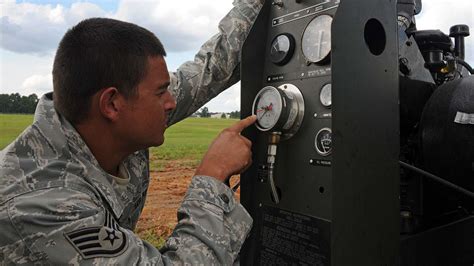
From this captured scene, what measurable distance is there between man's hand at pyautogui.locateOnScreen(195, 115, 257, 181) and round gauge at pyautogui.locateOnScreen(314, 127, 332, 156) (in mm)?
239

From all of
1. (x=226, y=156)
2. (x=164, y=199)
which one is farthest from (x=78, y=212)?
(x=164, y=199)

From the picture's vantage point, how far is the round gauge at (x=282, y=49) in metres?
1.56

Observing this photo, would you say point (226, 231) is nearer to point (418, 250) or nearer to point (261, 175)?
point (261, 175)

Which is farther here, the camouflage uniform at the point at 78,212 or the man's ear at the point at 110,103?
the man's ear at the point at 110,103

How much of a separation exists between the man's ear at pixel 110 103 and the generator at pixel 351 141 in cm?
50

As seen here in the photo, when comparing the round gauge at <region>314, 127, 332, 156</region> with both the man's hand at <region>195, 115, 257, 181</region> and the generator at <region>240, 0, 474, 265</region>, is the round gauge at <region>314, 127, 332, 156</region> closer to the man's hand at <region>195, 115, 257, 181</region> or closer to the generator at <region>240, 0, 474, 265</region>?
the generator at <region>240, 0, 474, 265</region>

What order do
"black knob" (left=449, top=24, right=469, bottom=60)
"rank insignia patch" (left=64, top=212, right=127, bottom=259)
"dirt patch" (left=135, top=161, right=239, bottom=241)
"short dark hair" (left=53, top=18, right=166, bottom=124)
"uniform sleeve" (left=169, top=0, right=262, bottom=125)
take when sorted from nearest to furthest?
"rank insignia patch" (left=64, top=212, right=127, bottom=259)
"short dark hair" (left=53, top=18, right=166, bottom=124)
"uniform sleeve" (left=169, top=0, right=262, bottom=125)
"black knob" (left=449, top=24, right=469, bottom=60)
"dirt patch" (left=135, top=161, right=239, bottom=241)

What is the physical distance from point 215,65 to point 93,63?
70 centimetres

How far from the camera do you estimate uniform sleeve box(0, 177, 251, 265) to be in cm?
110

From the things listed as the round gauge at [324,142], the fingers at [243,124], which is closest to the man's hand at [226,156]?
the fingers at [243,124]

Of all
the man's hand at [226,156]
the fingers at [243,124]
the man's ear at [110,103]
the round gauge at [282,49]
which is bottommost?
the man's hand at [226,156]

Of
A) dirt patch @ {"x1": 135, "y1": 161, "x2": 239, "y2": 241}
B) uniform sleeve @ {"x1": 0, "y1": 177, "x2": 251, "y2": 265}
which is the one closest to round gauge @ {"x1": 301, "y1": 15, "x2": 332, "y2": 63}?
uniform sleeve @ {"x1": 0, "y1": 177, "x2": 251, "y2": 265}

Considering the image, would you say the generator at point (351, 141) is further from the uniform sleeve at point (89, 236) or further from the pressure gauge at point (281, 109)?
the uniform sleeve at point (89, 236)

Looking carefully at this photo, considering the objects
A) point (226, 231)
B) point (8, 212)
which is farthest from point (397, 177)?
point (8, 212)
